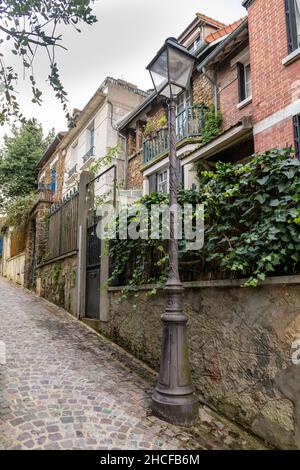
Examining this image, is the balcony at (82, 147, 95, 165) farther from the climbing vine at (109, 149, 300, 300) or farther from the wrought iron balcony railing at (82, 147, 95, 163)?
the climbing vine at (109, 149, 300, 300)

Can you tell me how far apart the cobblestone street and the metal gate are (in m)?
1.18

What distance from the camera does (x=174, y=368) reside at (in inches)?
123

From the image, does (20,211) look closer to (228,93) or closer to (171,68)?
(228,93)

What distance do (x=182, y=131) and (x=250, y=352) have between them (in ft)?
28.5

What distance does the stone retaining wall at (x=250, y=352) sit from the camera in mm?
2670

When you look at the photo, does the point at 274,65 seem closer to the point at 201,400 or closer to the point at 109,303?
the point at 109,303

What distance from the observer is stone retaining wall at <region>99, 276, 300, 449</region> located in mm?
2670

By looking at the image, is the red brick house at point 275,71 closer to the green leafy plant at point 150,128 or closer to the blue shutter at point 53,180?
the green leafy plant at point 150,128

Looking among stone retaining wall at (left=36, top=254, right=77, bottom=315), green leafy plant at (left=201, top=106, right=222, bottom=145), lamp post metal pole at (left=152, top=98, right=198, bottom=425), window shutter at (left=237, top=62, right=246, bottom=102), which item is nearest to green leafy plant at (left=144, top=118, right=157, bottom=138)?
green leafy plant at (left=201, top=106, right=222, bottom=145)

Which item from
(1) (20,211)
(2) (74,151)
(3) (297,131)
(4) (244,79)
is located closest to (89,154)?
(2) (74,151)

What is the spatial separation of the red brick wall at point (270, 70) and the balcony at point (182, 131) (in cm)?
235

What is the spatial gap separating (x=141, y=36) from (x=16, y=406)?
4.74 metres

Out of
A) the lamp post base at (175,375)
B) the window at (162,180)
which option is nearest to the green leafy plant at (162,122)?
the window at (162,180)
